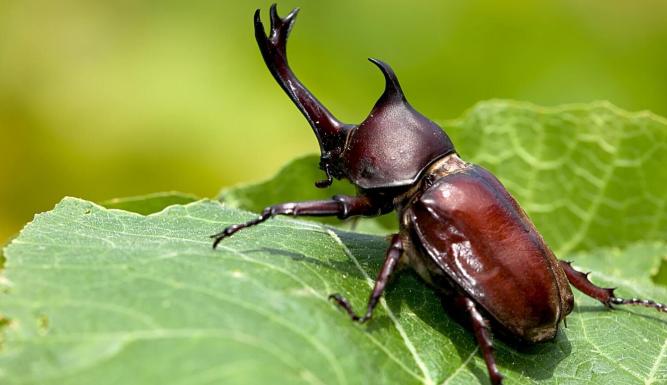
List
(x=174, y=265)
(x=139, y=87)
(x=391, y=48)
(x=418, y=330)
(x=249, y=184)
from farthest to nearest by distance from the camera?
1. (x=391, y=48)
2. (x=139, y=87)
3. (x=249, y=184)
4. (x=418, y=330)
5. (x=174, y=265)

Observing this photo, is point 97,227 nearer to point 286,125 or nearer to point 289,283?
point 289,283

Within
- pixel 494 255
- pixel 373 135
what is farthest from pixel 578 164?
pixel 494 255

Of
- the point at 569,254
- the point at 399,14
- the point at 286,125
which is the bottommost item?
the point at 569,254

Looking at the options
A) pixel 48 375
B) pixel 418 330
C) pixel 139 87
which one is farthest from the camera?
pixel 139 87

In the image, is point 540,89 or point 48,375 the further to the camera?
point 540,89

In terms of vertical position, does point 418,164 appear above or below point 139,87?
above

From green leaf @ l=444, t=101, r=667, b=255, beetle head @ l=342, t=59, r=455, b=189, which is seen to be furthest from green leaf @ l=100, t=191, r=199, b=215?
green leaf @ l=444, t=101, r=667, b=255

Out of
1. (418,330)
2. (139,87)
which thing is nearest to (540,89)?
(139,87)
